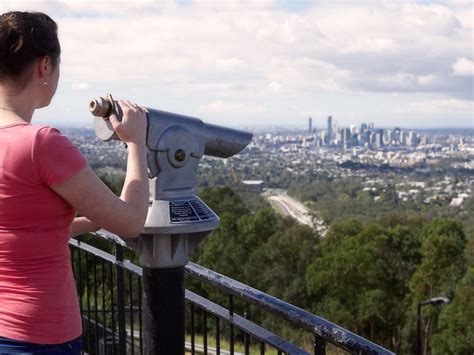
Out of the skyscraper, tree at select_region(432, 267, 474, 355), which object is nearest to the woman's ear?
tree at select_region(432, 267, 474, 355)

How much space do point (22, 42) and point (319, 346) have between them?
1.19 m

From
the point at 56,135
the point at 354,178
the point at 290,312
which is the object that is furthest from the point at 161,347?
the point at 354,178

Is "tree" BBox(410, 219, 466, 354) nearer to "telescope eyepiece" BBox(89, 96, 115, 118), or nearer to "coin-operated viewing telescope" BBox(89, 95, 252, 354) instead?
"coin-operated viewing telescope" BBox(89, 95, 252, 354)

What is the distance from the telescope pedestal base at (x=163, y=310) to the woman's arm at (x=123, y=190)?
0.39m

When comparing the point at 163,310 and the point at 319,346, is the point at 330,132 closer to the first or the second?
the point at 163,310

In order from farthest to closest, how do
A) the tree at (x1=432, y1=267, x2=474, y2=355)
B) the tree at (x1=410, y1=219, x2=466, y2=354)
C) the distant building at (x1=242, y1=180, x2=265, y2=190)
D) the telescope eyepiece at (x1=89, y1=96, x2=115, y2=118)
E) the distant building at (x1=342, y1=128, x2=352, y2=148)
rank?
the distant building at (x1=342, y1=128, x2=352, y2=148)
the distant building at (x1=242, y1=180, x2=265, y2=190)
the tree at (x1=410, y1=219, x2=466, y2=354)
the tree at (x1=432, y1=267, x2=474, y2=355)
the telescope eyepiece at (x1=89, y1=96, x2=115, y2=118)

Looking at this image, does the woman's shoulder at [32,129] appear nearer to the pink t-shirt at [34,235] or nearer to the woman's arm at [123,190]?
the pink t-shirt at [34,235]

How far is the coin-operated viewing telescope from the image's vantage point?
1.98 m

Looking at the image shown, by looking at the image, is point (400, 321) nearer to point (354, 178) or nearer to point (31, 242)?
point (31, 242)

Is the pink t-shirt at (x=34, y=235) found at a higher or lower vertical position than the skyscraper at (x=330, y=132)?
higher

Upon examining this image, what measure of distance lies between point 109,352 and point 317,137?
181338 millimetres

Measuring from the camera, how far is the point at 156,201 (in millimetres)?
2014

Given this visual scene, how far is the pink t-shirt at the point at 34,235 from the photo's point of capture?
1.60 meters

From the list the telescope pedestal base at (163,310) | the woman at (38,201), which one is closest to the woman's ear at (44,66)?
the woman at (38,201)
